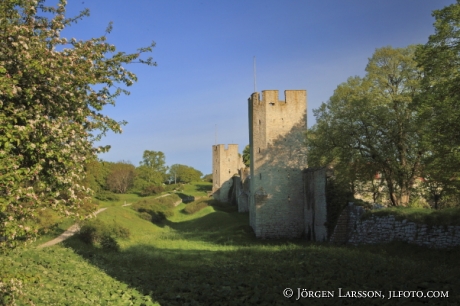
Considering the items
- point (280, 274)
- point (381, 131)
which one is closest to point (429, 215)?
point (280, 274)

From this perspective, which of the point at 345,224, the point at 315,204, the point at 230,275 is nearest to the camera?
the point at 230,275

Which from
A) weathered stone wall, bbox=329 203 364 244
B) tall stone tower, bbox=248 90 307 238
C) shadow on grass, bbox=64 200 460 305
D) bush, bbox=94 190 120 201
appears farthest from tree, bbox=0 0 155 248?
bush, bbox=94 190 120 201

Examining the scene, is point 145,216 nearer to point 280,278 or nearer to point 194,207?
point 194,207

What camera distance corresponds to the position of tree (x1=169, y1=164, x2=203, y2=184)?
106500 millimetres

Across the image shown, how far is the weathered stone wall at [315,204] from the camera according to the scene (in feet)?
72.4

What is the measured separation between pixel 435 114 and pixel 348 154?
6.37 m

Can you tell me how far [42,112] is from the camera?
251 inches

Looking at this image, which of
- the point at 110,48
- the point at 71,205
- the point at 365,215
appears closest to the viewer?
the point at 71,205

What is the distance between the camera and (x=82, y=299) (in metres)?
8.78

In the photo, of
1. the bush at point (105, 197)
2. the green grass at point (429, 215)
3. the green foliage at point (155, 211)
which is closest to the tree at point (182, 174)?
the bush at point (105, 197)

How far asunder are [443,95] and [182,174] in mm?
95000

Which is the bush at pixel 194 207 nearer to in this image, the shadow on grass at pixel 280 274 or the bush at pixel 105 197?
the bush at pixel 105 197

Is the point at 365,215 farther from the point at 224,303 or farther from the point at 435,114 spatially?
the point at 224,303

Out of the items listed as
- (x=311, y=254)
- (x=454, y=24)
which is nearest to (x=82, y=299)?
(x=311, y=254)
